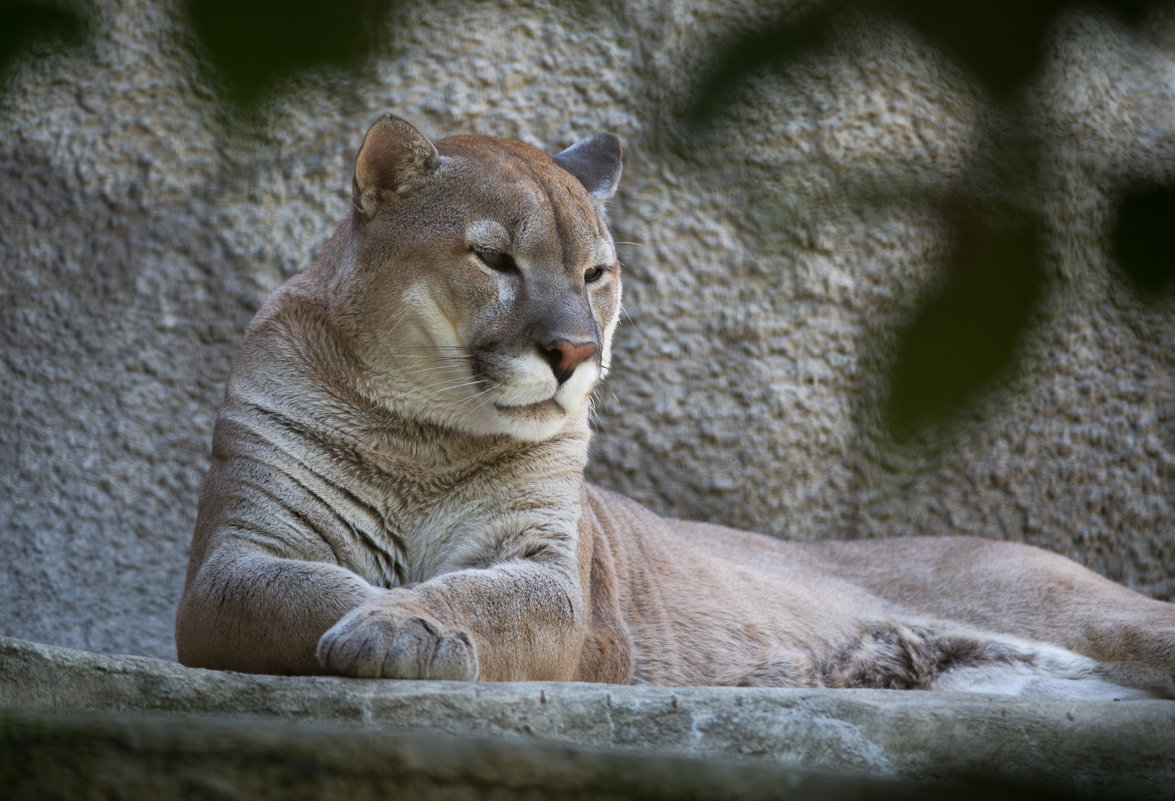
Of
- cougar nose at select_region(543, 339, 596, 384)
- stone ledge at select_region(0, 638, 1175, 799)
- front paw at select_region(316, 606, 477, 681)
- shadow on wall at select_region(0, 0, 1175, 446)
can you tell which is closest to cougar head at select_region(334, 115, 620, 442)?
cougar nose at select_region(543, 339, 596, 384)

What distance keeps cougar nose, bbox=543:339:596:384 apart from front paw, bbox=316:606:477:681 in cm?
85

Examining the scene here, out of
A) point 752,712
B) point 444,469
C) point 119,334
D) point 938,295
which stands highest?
point 938,295

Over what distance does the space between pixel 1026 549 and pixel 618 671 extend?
2099 mm

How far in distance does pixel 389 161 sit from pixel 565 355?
892 mm

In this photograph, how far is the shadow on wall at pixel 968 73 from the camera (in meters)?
1.07

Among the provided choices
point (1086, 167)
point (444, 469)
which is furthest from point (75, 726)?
point (444, 469)

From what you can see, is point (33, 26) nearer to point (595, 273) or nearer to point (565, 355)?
point (565, 355)

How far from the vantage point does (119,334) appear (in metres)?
5.02

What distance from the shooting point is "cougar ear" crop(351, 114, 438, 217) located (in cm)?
364

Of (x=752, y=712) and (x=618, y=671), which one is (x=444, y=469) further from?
(x=752, y=712)

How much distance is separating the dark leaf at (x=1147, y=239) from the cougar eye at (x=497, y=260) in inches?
98.4

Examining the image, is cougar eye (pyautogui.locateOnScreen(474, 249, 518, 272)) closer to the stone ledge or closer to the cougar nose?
the cougar nose

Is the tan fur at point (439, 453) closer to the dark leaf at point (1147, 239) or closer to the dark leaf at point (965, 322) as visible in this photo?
the dark leaf at point (965, 322)

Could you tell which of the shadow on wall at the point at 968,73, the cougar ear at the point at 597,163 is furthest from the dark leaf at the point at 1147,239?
the cougar ear at the point at 597,163
